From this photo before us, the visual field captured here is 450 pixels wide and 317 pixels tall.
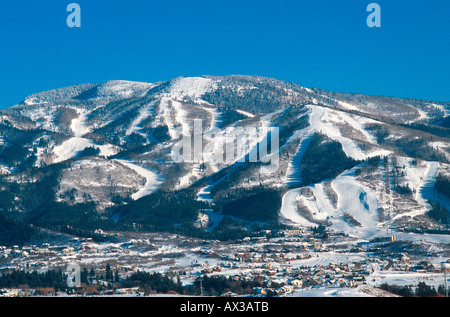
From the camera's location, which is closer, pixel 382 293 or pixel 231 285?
pixel 382 293
